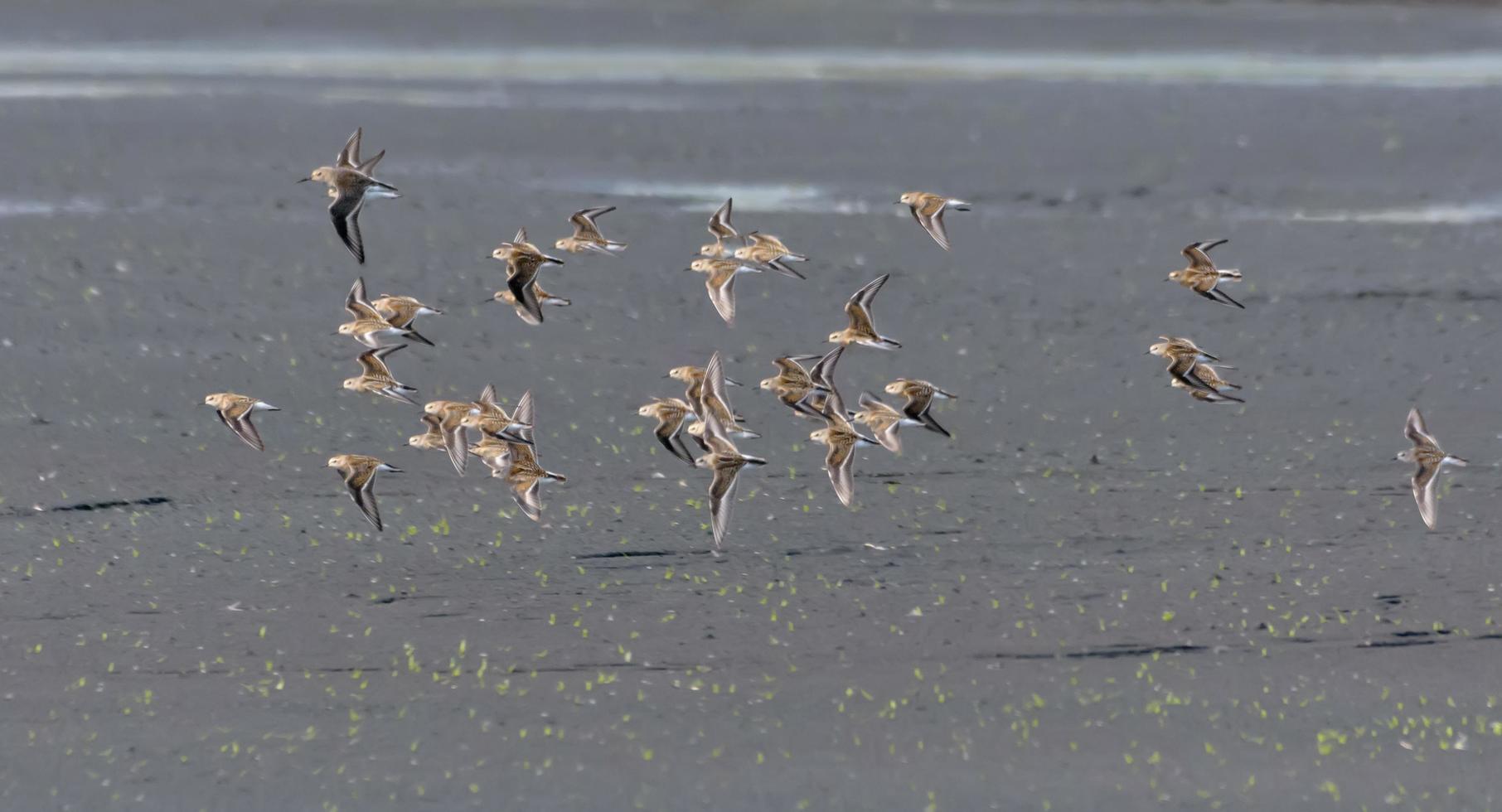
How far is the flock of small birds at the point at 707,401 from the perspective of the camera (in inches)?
280

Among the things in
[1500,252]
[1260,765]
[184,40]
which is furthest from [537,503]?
[184,40]

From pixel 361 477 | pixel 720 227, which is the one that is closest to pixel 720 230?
pixel 720 227

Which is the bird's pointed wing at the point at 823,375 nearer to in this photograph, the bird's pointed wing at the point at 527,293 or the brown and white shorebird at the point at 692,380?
the brown and white shorebird at the point at 692,380

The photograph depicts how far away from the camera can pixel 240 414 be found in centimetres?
783

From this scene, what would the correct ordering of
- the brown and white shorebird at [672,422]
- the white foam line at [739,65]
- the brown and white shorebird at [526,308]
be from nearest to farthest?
the brown and white shorebird at [672,422] < the brown and white shorebird at [526,308] < the white foam line at [739,65]

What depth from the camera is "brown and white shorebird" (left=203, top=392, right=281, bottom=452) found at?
7.76 m

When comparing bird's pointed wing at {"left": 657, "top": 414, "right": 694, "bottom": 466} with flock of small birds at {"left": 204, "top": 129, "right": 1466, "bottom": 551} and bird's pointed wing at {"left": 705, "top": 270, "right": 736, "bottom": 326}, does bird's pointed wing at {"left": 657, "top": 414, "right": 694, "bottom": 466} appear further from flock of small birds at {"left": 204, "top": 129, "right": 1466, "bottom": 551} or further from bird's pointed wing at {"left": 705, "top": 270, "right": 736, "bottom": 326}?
bird's pointed wing at {"left": 705, "top": 270, "right": 736, "bottom": 326}

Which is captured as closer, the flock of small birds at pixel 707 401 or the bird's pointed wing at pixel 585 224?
the flock of small birds at pixel 707 401

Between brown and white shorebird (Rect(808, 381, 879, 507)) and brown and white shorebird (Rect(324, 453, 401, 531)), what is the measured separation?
1660 mm

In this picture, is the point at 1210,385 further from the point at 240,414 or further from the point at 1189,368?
the point at 240,414

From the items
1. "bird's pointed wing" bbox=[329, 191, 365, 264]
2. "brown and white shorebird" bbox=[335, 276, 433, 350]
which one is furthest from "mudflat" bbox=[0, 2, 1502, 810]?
"bird's pointed wing" bbox=[329, 191, 365, 264]

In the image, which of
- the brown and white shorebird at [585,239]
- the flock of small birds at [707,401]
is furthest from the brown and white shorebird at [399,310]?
the brown and white shorebird at [585,239]

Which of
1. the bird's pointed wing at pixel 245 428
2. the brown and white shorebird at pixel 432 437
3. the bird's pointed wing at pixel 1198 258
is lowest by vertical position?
the bird's pointed wing at pixel 245 428

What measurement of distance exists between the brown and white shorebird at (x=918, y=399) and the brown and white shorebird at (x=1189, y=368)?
0.97m
